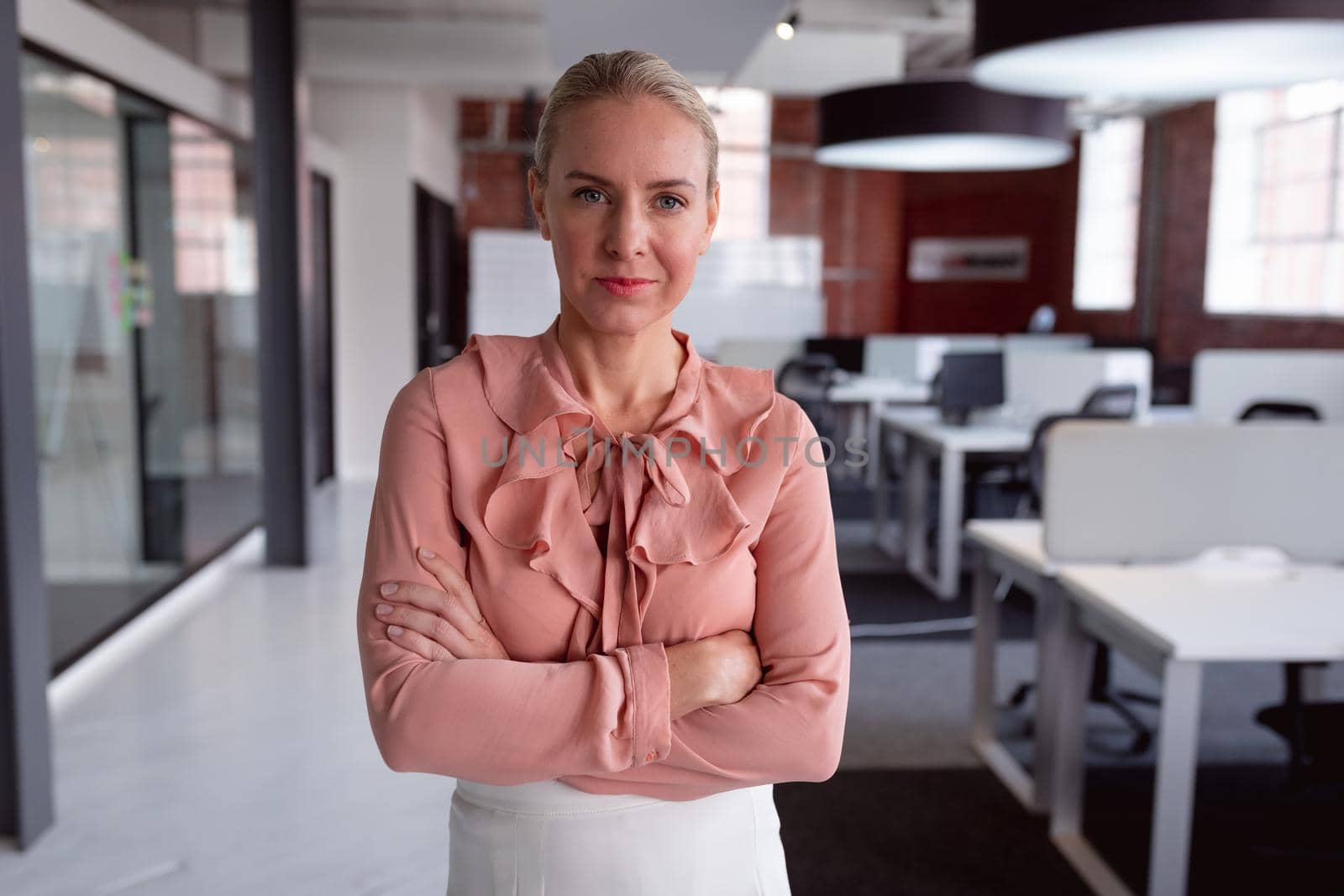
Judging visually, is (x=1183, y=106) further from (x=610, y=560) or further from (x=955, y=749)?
(x=610, y=560)

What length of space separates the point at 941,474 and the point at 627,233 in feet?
16.5

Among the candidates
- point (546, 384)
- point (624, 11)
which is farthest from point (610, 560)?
point (624, 11)

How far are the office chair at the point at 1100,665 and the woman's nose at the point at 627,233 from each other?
2.20 m

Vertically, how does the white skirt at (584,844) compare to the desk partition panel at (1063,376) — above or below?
below

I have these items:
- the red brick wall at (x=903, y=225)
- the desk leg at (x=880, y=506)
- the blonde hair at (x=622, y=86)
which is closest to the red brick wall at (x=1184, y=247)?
the red brick wall at (x=903, y=225)

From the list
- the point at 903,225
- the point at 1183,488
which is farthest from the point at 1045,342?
the point at 1183,488

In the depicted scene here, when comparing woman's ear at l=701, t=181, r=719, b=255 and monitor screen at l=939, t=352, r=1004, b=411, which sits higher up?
woman's ear at l=701, t=181, r=719, b=255

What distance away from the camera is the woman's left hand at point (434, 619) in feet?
3.87

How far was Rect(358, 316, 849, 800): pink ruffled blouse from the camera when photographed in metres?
1.13

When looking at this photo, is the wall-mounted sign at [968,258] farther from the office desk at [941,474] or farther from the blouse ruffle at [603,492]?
the blouse ruffle at [603,492]

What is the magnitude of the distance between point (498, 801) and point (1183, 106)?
11.9 m

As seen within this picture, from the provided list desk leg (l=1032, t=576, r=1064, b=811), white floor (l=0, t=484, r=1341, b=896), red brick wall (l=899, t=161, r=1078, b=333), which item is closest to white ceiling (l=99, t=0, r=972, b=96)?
red brick wall (l=899, t=161, r=1078, b=333)

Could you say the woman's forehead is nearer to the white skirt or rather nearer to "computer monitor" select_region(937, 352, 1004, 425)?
the white skirt

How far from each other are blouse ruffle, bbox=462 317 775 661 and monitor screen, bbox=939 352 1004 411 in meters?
5.10
